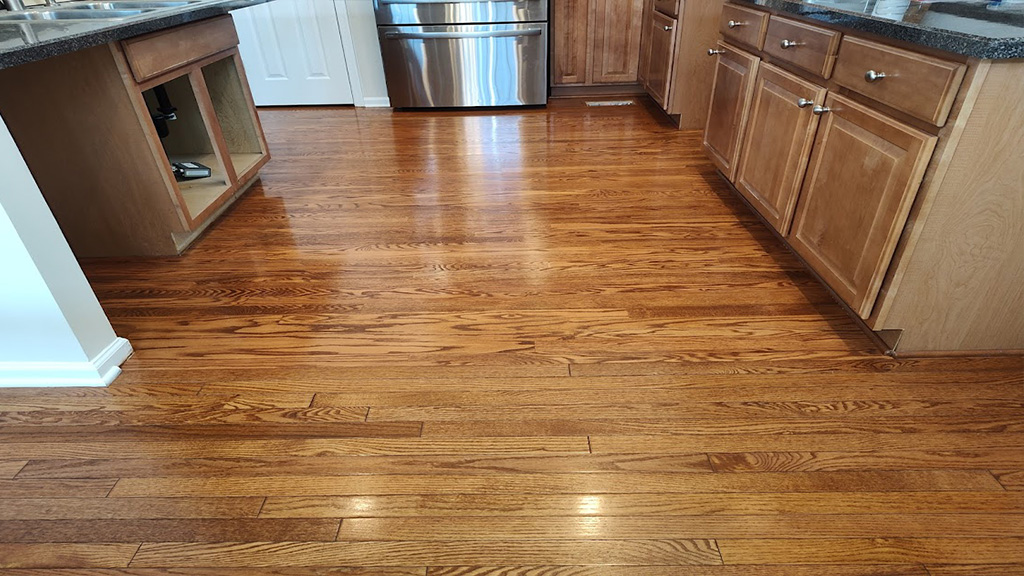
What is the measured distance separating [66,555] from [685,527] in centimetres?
119

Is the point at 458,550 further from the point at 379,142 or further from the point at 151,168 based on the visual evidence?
the point at 379,142

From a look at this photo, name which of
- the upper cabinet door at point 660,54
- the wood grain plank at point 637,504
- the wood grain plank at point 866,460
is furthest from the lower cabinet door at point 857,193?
the upper cabinet door at point 660,54

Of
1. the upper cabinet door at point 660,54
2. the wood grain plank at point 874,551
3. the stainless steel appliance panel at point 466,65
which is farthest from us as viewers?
the stainless steel appliance panel at point 466,65

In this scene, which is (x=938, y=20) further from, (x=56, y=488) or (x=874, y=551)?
(x=56, y=488)

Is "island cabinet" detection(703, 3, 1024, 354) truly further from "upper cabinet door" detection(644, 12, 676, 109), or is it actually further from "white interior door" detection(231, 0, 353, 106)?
"white interior door" detection(231, 0, 353, 106)

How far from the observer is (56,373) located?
58.5 inches

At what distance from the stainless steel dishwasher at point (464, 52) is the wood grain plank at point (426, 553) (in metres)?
3.26

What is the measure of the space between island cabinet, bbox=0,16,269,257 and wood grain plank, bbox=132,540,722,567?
137 centimetres

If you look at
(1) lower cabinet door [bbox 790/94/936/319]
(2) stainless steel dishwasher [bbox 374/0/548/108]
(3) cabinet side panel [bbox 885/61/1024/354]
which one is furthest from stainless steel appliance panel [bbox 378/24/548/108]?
(3) cabinet side panel [bbox 885/61/1024/354]

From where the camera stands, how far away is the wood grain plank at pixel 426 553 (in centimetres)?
104

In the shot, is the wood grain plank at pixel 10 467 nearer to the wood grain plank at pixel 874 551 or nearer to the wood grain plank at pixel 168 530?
the wood grain plank at pixel 168 530

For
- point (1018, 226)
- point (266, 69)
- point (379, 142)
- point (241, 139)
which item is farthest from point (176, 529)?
point (266, 69)

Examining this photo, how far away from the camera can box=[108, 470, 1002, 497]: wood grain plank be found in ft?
3.80

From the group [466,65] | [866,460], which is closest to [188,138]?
[466,65]
